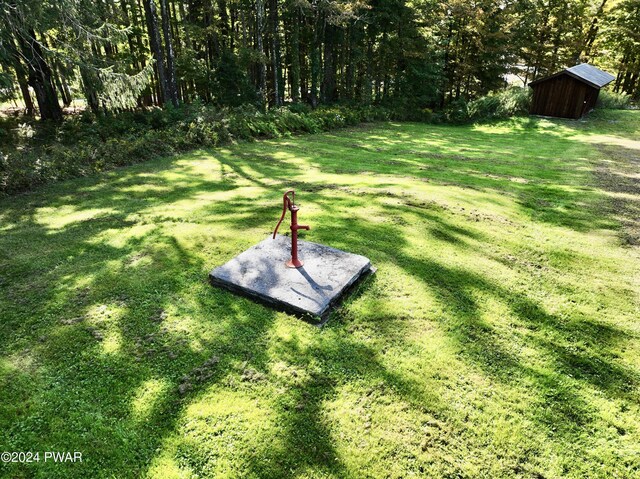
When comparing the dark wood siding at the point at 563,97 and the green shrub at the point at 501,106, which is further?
the green shrub at the point at 501,106

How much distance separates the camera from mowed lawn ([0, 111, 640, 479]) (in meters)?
2.50

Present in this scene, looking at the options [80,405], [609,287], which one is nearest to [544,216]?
[609,287]

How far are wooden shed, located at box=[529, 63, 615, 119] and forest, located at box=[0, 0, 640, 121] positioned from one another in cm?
471

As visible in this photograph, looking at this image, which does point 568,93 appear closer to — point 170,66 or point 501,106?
point 501,106

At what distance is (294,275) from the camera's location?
421 centimetres

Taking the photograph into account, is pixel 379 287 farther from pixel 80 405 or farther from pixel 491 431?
pixel 80 405

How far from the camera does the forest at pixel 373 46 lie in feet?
63.6

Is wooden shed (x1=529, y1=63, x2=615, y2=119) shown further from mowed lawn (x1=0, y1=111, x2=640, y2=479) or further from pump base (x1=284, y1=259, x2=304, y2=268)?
pump base (x1=284, y1=259, x2=304, y2=268)

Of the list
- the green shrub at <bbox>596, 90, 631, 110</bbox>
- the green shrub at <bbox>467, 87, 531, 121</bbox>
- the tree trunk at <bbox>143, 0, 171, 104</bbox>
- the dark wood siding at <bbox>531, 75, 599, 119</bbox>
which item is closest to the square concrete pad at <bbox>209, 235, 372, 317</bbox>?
the tree trunk at <bbox>143, 0, 171, 104</bbox>

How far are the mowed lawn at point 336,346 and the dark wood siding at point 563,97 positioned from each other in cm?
1808

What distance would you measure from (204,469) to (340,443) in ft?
3.03

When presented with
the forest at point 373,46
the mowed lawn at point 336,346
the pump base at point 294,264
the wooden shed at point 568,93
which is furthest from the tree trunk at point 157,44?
the wooden shed at point 568,93

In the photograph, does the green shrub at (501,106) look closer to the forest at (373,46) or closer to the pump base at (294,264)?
the forest at (373,46)

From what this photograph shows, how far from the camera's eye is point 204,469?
2.37 meters
